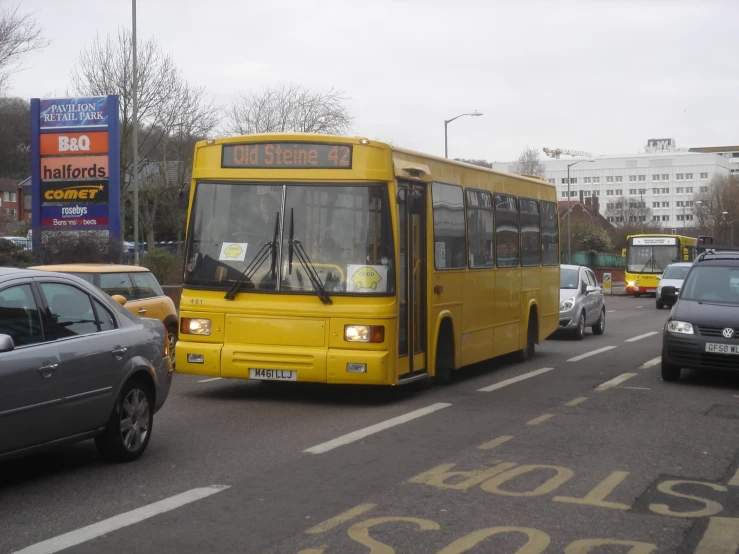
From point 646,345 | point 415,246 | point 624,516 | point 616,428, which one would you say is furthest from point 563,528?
point 646,345

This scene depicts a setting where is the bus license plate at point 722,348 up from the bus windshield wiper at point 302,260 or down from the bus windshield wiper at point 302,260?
down

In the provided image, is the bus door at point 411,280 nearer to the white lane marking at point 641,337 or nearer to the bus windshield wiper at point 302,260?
the bus windshield wiper at point 302,260

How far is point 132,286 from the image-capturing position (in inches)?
587

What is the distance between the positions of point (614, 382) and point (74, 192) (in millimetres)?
17049

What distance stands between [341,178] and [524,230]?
247 inches

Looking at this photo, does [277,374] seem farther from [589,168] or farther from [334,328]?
[589,168]

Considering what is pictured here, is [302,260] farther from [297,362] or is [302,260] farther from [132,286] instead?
[132,286]

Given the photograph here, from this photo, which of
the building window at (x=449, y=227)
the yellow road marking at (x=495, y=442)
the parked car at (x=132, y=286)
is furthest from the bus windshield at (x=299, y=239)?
the parked car at (x=132, y=286)

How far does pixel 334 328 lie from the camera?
11.3 metres

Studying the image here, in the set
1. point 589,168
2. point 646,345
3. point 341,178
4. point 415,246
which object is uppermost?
point 589,168

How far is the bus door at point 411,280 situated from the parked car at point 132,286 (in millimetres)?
4003

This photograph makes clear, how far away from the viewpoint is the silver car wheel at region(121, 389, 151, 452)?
816 centimetres

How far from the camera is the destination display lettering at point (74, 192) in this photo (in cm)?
2684

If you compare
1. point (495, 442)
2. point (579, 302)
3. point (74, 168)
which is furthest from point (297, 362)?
point (74, 168)
